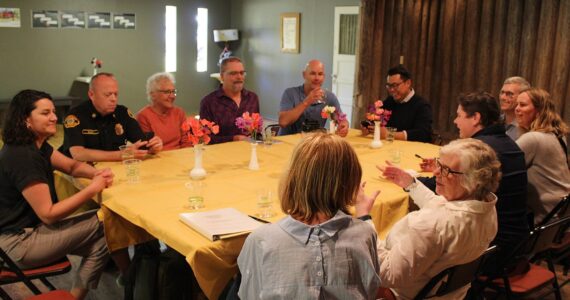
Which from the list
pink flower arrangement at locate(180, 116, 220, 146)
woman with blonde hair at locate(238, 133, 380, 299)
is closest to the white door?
pink flower arrangement at locate(180, 116, 220, 146)

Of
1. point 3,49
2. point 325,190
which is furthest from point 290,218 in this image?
point 3,49

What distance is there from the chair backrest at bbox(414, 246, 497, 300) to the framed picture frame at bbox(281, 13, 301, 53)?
7.77m

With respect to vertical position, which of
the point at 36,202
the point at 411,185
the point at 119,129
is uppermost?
the point at 119,129

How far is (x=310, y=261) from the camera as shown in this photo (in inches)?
64.5

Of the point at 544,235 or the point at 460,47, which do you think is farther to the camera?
the point at 460,47

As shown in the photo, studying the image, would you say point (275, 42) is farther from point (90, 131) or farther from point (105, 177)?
point (105, 177)

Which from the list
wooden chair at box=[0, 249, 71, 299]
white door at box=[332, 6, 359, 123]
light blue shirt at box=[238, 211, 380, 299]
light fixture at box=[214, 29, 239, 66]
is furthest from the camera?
light fixture at box=[214, 29, 239, 66]

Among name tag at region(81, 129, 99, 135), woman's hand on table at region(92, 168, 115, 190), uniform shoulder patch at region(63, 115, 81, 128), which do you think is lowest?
woman's hand on table at region(92, 168, 115, 190)

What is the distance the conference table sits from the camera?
2250 mm

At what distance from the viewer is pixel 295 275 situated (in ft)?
5.36

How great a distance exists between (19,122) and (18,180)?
310mm

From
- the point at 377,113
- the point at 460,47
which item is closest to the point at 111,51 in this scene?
the point at 460,47

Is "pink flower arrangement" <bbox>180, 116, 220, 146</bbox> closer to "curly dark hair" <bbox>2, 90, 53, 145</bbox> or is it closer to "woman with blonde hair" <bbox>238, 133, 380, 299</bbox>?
"curly dark hair" <bbox>2, 90, 53, 145</bbox>

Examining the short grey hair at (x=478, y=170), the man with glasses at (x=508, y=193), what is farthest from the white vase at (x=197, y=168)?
the short grey hair at (x=478, y=170)
